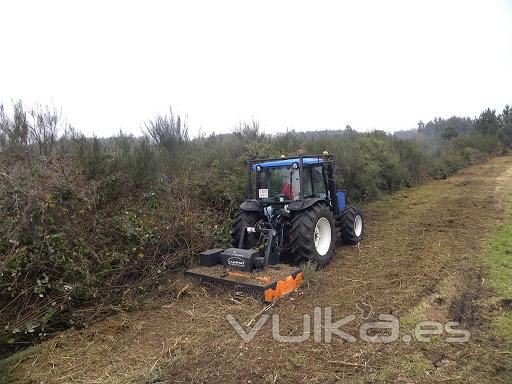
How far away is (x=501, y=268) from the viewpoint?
5520 mm

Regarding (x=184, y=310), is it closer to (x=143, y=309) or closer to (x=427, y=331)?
(x=143, y=309)

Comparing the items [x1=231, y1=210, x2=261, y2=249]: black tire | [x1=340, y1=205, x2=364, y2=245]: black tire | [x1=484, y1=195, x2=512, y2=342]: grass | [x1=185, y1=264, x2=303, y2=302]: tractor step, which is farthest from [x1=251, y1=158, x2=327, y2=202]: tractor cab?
[x1=484, y1=195, x2=512, y2=342]: grass

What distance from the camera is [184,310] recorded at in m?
4.47

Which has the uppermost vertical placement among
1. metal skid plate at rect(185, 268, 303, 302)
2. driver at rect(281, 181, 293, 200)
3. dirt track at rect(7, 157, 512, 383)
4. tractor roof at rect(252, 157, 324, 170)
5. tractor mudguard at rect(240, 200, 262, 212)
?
tractor roof at rect(252, 157, 324, 170)

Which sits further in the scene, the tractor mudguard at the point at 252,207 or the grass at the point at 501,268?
the tractor mudguard at the point at 252,207

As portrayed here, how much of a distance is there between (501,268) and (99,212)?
5844 millimetres

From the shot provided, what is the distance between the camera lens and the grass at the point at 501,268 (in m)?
3.89

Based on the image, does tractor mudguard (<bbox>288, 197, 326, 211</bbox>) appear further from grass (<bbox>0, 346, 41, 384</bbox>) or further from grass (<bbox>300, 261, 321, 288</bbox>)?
grass (<bbox>0, 346, 41, 384</bbox>)

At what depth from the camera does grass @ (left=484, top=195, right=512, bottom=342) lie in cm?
389

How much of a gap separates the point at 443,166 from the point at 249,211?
16.6m

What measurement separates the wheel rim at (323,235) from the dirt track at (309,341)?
0.30 metres

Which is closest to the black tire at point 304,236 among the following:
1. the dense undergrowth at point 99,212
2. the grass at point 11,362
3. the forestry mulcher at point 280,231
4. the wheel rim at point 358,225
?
the forestry mulcher at point 280,231

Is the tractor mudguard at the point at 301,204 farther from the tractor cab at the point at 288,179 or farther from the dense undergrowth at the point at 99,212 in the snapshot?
the dense undergrowth at the point at 99,212

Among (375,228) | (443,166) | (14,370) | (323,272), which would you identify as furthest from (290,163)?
(443,166)
